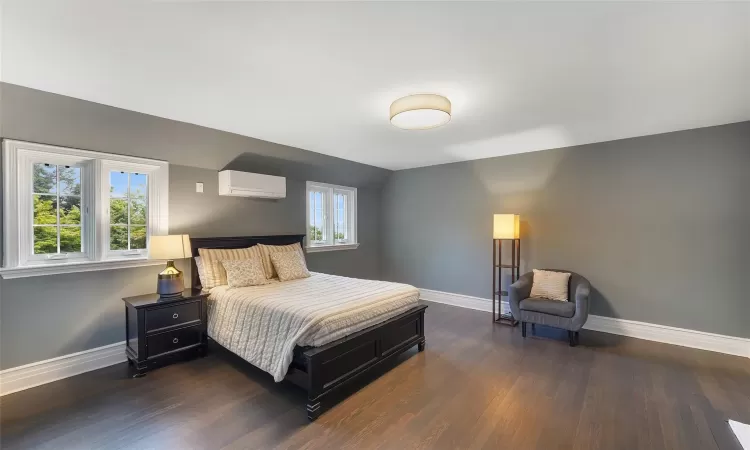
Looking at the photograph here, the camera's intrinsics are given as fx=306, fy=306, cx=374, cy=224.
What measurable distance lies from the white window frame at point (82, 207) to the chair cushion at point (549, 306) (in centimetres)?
427

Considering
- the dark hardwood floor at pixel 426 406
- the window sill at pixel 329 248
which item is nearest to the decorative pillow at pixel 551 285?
the dark hardwood floor at pixel 426 406

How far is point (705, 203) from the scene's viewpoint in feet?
11.2

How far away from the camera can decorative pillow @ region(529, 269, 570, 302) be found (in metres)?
3.81

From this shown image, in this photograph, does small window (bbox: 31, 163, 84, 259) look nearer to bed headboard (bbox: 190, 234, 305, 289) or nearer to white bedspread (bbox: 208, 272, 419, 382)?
bed headboard (bbox: 190, 234, 305, 289)

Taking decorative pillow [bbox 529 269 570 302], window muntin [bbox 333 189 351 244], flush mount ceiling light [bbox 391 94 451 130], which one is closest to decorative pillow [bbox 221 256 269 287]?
window muntin [bbox 333 189 351 244]

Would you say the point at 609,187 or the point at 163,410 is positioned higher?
the point at 609,187

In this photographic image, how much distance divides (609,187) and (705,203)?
88cm

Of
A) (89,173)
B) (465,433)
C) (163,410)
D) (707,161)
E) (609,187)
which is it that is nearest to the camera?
(465,433)

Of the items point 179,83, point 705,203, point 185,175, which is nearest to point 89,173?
point 185,175

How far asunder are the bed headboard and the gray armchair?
3.12 metres

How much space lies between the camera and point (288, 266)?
386 cm

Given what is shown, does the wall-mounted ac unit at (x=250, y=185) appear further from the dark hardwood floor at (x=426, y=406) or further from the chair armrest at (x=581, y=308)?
the chair armrest at (x=581, y=308)

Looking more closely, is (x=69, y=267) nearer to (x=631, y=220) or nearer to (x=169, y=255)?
(x=169, y=255)

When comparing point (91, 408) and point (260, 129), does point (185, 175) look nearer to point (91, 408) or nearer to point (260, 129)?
point (260, 129)
